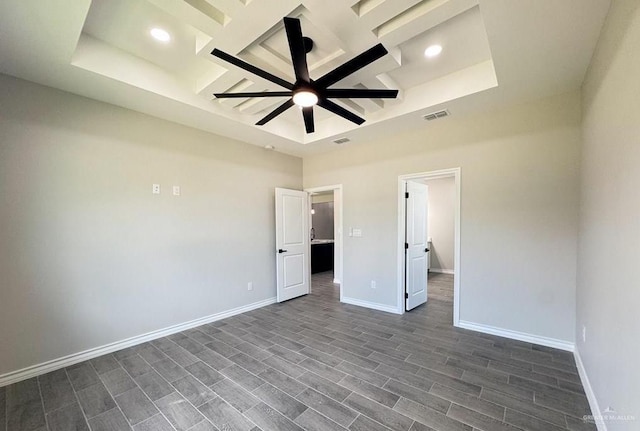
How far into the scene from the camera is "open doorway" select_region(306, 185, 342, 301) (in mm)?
5270

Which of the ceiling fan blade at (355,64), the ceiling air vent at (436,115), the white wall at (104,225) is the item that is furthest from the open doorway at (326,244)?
the ceiling fan blade at (355,64)

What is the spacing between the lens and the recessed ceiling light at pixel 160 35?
7.37 feet

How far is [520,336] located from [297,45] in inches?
153

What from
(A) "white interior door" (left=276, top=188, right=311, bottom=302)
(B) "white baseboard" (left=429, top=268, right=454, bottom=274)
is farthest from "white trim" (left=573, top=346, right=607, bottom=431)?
(B) "white baseboard" (left=429, top=268, right=454, bottom=274)

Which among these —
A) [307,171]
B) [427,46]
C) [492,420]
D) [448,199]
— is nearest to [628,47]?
[427,46]

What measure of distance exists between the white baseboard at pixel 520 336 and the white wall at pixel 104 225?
3.40 meters

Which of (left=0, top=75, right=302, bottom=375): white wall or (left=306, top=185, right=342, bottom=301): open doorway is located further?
(left=306, top=185, right=342, bottom=301): open doorway

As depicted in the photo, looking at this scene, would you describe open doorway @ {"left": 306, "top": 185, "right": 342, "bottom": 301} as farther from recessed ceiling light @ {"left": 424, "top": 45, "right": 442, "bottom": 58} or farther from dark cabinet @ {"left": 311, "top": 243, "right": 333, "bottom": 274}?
recessed ceiling light @ {"left": 424, "top": 45, "right": 442, "bottom": 58}

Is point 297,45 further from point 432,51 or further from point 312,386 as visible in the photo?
point 312,386

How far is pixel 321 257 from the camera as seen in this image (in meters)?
7.64

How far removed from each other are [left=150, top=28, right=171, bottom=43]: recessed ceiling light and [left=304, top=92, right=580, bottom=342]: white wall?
3149 millimetres

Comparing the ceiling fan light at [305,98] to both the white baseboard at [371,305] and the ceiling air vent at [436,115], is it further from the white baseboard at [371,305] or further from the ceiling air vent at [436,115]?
the white baseboard at [371,305]

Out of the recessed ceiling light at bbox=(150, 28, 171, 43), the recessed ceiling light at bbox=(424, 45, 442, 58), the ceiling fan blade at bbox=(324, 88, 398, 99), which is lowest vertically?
the ceiling fan blade at bbox=(324, 88, 398, 99)

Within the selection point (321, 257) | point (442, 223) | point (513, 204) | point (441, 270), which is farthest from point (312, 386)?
point (442, 223)
